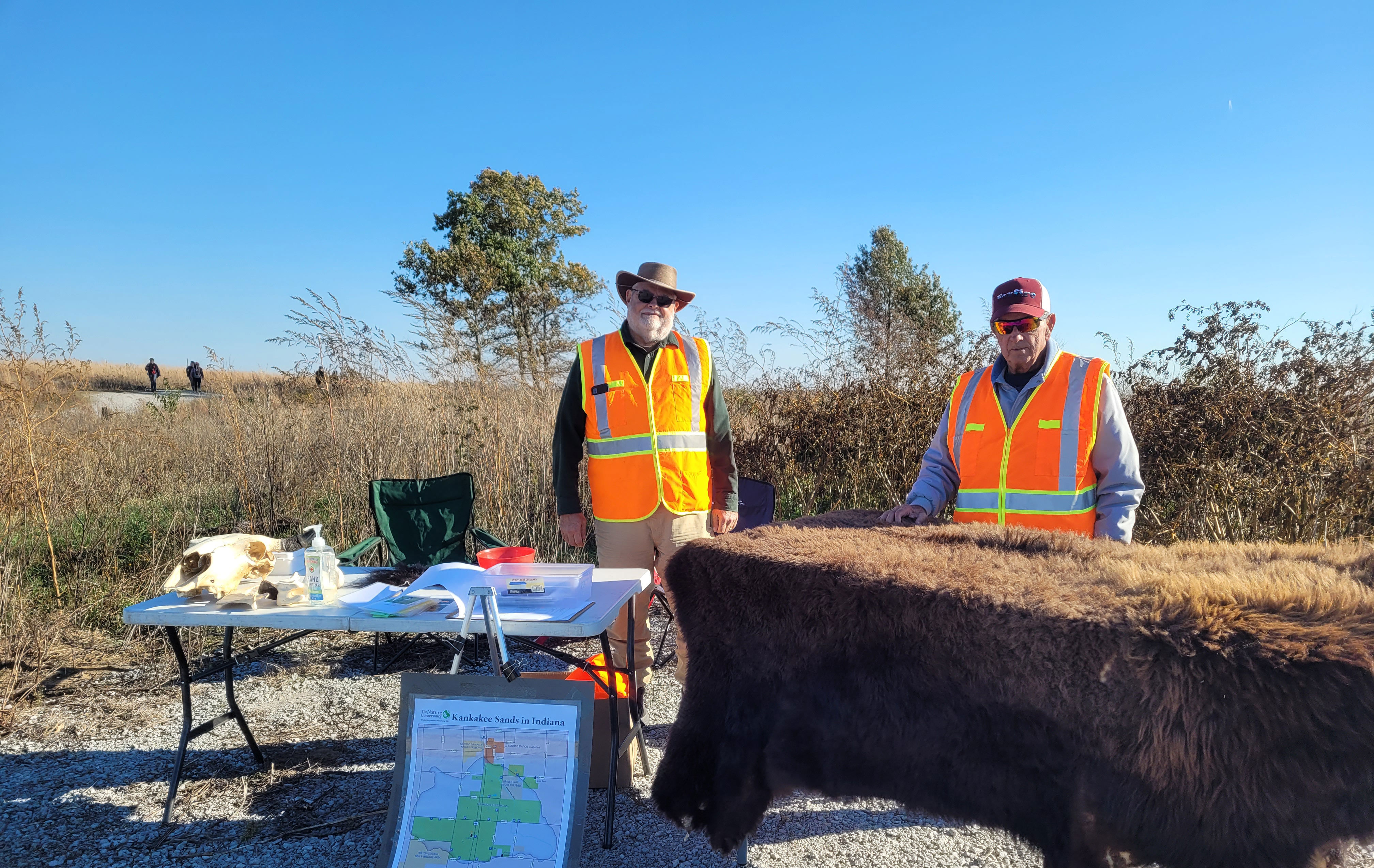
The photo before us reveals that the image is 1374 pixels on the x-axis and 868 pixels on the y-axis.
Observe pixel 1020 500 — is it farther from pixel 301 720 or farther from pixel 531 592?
pixel 301 720

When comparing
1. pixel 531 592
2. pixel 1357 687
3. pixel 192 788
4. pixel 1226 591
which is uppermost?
pixel 1226 591

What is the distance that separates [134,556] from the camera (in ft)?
16.3

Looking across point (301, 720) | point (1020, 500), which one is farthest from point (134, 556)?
point (1020, 500)

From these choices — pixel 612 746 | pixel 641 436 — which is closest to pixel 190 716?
pixel 612 746

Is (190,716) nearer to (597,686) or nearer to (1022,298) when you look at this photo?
(597,686)

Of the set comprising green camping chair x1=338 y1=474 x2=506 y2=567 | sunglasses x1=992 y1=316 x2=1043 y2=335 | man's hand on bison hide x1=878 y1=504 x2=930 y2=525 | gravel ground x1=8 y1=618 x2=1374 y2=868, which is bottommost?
gravel ground x1=8 y1=618 x2=1374 y2=868

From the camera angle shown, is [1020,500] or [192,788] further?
[192,788]

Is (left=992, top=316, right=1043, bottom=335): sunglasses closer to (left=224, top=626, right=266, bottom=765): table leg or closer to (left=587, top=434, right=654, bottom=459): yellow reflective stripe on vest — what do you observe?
(left=587, top=434, right=654, bottom=459): yellow reflective stripe on vest

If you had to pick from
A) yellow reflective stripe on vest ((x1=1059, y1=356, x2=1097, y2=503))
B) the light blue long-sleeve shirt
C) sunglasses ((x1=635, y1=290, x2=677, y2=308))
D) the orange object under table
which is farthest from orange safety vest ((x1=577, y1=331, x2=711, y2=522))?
yellow reflective stripe on vest ((x1=1059, y1=356, x2=1097, y2=503))

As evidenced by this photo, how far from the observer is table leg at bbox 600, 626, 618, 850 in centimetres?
236

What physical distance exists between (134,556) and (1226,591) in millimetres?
6023

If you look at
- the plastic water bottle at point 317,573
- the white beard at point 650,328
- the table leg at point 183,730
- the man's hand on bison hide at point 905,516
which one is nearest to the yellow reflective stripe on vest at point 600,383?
the white beard at point 650,328

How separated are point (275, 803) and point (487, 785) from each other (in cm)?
123

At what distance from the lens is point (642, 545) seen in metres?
3.20
